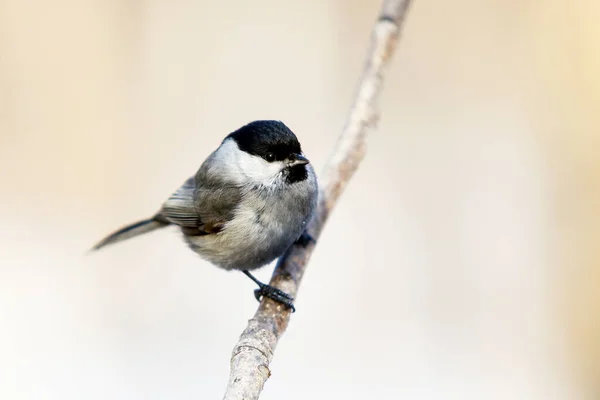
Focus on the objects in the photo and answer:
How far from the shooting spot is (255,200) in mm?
1721

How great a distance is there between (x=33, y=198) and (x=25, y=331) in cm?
65

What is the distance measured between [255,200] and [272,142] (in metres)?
0.20

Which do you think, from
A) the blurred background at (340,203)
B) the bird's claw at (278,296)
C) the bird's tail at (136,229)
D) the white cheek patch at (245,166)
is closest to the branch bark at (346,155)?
the bird's claw at (278,296)

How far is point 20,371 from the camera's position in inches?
102

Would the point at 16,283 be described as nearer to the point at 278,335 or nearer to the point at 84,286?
the point at 84,286

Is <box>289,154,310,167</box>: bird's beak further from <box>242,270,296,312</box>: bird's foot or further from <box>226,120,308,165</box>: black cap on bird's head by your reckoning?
<box>242,270,296,312</box>: bird's foot

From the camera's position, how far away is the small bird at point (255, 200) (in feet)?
5.29

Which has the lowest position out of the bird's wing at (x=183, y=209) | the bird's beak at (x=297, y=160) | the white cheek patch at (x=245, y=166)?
the bird's wing at (x=183, y=209)

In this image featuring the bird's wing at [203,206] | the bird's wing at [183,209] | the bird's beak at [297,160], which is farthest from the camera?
the bird's wing at [183,209]

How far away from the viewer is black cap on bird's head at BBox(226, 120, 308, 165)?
159 cm

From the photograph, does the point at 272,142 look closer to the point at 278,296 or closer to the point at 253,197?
the point at 253,197

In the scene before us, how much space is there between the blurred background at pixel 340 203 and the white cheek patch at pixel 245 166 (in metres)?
1.07

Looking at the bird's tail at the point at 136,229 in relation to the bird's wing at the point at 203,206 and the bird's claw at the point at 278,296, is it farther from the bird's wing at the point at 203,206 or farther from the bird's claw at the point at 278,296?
the bird's claw at the point at 278,296

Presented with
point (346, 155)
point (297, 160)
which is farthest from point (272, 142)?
point (346, 155)
